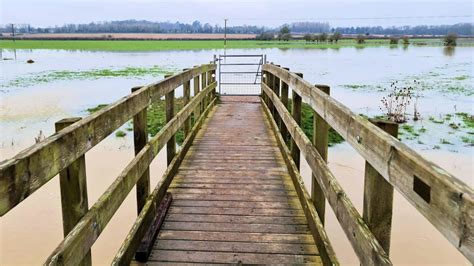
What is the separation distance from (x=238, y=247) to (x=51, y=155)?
1853 millimetres

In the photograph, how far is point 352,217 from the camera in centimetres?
229

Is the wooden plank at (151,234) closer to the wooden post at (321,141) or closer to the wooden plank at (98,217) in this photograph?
the wooden plank at (98,217)

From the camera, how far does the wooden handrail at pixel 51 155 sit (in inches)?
59.9

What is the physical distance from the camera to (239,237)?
3.51 m

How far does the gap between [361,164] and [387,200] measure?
756 centimetres

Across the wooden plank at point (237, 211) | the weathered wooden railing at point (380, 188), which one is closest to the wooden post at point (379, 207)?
the weathered wooden railing at point (380, 188)

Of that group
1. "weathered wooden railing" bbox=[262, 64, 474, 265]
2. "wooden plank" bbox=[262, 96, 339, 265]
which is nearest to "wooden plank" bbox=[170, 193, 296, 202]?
"wooden plank" bbox=[262, 96, 339, 265]

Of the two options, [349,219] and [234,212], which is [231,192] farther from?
[349,219]

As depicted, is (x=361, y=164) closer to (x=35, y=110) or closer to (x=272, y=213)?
(x=272, y=213)

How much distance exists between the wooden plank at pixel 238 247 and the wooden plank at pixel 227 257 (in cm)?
5

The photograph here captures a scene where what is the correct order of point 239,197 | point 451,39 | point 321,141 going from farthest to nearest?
point 451,39 < point 239,197 < point 321,141

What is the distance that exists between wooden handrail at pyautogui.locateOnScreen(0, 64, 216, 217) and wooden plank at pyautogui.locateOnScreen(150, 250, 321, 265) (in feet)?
3.36

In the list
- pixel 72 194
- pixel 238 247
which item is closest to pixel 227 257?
pixel 238 247

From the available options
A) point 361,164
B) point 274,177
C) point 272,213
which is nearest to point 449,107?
point 361,164
